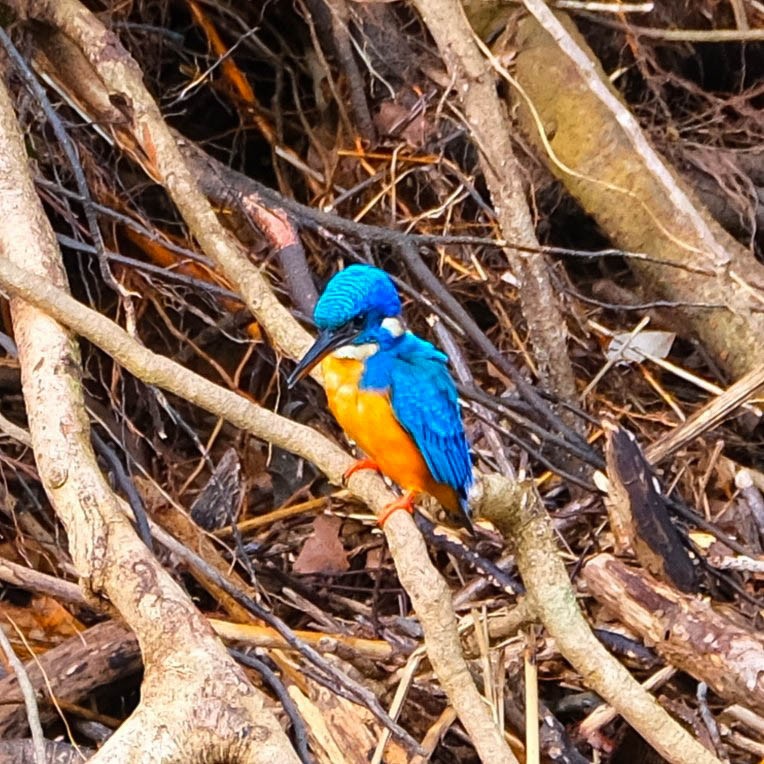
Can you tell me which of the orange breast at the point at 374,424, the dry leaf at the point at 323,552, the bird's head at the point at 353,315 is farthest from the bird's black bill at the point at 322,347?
the dry leaf at the point at 323,552

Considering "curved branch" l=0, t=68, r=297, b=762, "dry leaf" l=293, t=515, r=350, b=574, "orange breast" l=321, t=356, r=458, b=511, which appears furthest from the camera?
"dry leaf" l=293, t=515, r=350, b=574

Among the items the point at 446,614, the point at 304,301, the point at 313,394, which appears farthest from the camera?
the point at 313,394

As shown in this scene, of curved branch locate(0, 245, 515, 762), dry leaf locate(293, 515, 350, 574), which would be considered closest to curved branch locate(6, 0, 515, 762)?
curved branch locate(0, 245, 515, 762)

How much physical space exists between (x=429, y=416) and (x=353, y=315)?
279 mm

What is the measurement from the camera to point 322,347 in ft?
7.49

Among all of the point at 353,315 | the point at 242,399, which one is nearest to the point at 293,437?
the point at 242,399

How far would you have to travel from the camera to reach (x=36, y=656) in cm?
251

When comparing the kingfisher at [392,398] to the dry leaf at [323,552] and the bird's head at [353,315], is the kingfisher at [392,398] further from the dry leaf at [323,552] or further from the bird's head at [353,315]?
the dry leaf at [323,552]

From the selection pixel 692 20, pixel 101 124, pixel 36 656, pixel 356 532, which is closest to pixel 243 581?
pixel 356 532

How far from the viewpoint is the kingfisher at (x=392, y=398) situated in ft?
7.93

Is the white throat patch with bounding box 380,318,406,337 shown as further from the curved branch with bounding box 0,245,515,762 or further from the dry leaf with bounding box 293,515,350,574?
the dry leaf with bounding box 293,515,350,574

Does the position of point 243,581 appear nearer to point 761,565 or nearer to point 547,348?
point 547,348

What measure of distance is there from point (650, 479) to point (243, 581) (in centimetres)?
105

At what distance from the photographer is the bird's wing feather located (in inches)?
96.5
